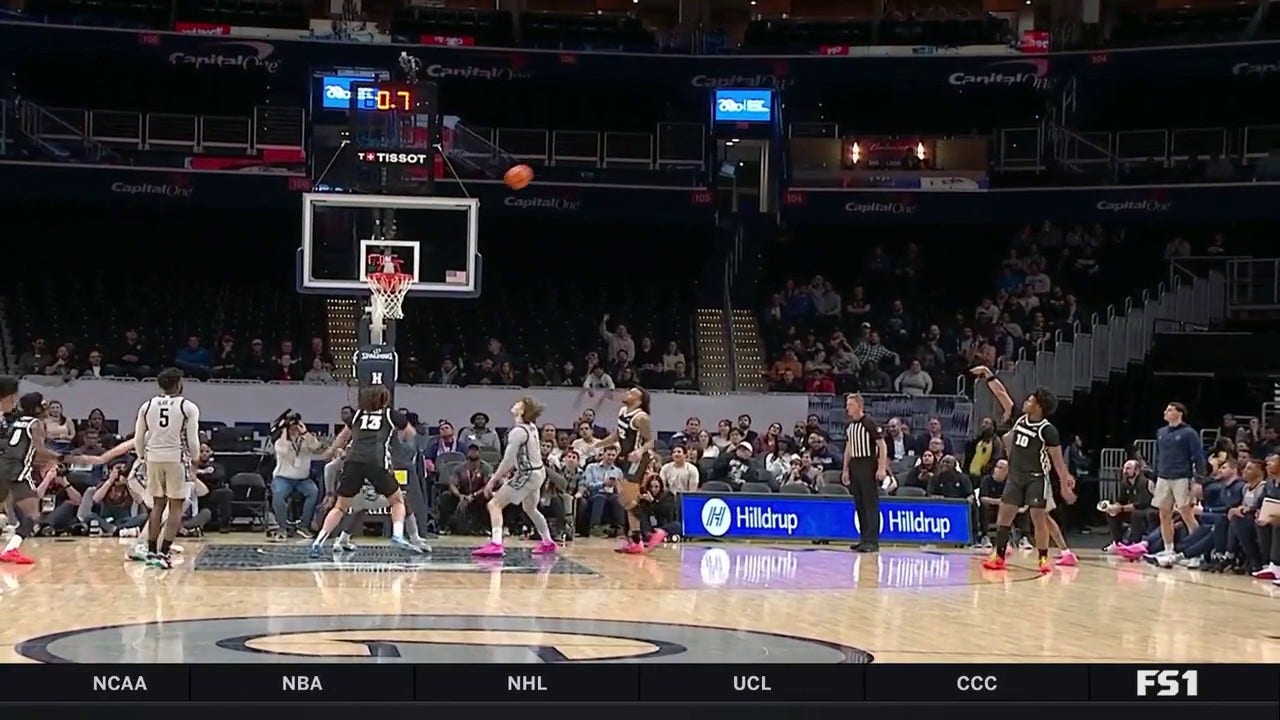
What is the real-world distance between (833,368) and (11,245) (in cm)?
1590

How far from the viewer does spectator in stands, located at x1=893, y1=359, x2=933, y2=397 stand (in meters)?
28.1

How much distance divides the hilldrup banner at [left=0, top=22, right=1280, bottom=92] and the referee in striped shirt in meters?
14.6

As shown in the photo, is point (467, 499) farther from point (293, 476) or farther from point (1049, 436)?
point (1049, 436)

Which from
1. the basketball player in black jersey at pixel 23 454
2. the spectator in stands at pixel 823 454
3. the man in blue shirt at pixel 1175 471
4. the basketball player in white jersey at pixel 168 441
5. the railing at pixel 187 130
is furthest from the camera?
the railing at pixel 187 130

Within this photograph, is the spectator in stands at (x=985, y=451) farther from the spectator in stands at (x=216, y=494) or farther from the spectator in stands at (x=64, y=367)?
the spectator in stands at (x=64, y=367)

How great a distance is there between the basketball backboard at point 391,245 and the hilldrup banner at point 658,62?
11.5m

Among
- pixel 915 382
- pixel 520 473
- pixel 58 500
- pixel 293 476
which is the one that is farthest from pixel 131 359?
pixel 915 382

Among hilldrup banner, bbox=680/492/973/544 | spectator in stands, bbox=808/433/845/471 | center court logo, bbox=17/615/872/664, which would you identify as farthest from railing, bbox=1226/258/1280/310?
center court logo, bbox=17/615/872/664

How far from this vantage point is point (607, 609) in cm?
1241

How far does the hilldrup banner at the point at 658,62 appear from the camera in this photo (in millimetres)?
31359

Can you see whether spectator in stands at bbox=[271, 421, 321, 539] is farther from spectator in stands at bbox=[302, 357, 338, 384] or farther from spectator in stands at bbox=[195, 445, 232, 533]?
spectator in stands at bbox=[302, 357, 338, 384]

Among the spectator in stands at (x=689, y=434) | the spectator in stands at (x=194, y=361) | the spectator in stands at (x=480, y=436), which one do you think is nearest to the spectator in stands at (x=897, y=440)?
the spectator in stands at (x=689, y=434)

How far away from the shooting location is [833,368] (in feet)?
96.3
